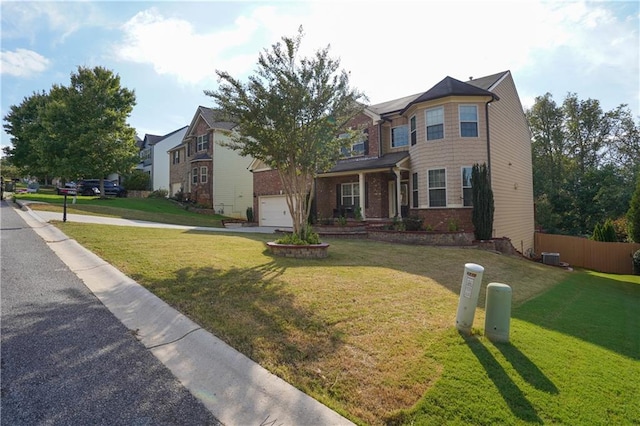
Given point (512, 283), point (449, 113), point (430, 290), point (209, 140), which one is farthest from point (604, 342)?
point (209, 140)

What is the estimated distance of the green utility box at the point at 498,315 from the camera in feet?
13.6

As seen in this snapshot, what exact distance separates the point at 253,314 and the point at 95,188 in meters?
33.8

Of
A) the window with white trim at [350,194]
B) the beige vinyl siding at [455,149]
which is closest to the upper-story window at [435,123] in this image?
the beige vinyl siding at [455,149]

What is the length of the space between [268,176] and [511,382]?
66.0 feet

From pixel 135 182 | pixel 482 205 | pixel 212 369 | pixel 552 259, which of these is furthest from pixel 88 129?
pixel 552 259

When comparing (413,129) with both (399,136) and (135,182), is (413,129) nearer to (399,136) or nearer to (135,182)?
(399,136)

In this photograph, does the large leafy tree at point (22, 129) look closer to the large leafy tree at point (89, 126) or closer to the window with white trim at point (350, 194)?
the large leafy tree at point (89, 126)

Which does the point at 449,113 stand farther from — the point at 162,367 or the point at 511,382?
the point at 162,367

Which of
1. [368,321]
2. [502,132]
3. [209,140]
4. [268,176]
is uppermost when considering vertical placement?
[209,140]

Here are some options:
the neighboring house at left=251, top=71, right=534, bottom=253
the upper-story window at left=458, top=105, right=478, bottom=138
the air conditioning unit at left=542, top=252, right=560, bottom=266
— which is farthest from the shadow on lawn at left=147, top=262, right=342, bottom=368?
the air conditioning unit at left=542, top=252, right=560, bottom=266

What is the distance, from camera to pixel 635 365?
13.6ft

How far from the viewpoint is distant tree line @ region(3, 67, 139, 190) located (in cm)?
2362

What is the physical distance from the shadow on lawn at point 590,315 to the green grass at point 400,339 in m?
0.04

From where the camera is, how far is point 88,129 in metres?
23.9
